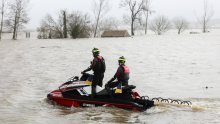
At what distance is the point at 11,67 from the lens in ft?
84.1

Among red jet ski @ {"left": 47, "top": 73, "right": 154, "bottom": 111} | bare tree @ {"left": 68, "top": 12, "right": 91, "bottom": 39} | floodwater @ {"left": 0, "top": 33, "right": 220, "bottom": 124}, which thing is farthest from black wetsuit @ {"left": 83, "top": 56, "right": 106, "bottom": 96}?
bare tree @ {"left": 68, "top": 12, "right": 91, "bottom": 39}

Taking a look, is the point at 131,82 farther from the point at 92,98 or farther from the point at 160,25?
the point at 160,25

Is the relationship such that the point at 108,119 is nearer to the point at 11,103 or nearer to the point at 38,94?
the point at 11,103

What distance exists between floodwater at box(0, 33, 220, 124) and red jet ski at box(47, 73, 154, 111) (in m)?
0.21

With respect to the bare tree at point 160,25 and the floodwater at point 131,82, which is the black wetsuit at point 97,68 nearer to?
the floodwater at point 131,82

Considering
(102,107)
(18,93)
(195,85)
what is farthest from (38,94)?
(195,85)

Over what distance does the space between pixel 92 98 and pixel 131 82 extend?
718cm

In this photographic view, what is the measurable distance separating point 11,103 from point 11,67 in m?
11.4

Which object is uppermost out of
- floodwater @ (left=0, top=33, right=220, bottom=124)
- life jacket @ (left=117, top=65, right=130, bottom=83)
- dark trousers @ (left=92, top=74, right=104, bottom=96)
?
life jacket @ (left=117, top=65, right=130, bottom=83)

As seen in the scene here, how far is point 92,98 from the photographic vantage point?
13469 millimetres

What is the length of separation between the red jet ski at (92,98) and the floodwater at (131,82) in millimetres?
→ 206

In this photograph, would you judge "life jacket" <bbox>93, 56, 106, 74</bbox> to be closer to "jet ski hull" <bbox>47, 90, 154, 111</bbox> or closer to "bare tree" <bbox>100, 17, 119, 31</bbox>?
"jet ski hull" <bbox>47, 90, 154, 111</bbox>

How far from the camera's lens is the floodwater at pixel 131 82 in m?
12.4

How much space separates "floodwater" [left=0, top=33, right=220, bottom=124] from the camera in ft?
40.6
